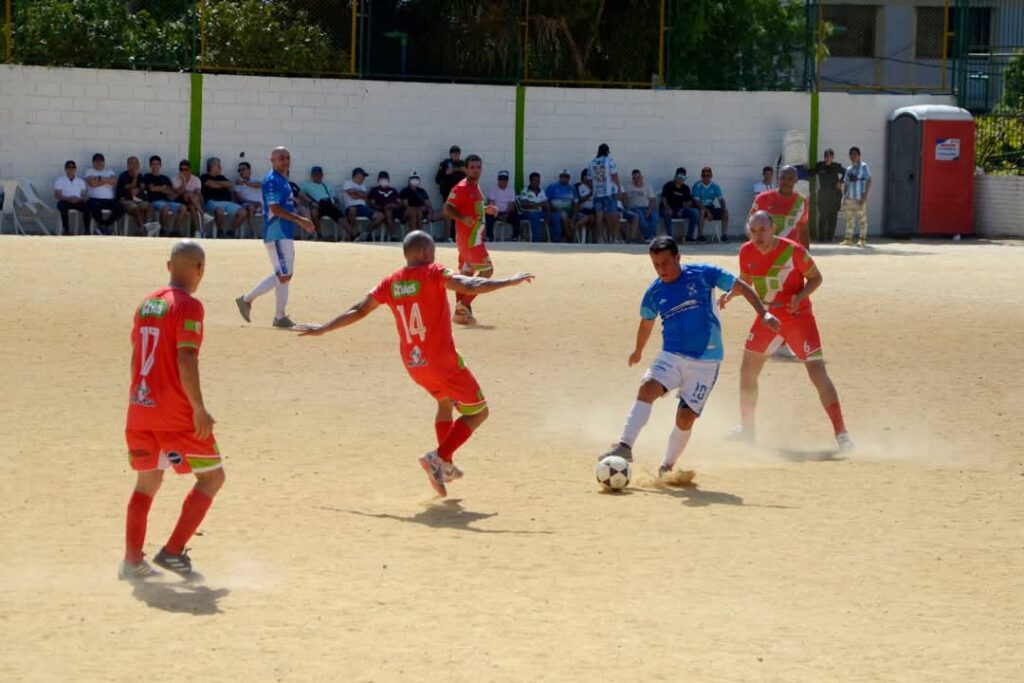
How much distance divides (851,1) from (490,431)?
107ft

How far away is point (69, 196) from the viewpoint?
2528 cm

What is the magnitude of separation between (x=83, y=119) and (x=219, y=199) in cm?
268

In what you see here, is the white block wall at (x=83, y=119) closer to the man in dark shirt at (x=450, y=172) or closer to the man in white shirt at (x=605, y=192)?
the man in dark shirt at (x=450, y=172)

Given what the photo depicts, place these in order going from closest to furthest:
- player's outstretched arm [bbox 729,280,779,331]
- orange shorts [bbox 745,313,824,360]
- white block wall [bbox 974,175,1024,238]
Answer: player's outstretched arm [bbox 729,280,779,331] → orange shorts [bbox 745,313,824,360] → white block wall [bbox 974,175,1024,238]

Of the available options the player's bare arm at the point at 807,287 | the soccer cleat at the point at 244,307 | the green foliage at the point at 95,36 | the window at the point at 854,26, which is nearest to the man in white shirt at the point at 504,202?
the green foliage at the point at 95,36

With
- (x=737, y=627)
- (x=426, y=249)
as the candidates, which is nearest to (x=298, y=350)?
(x=426, y=249)

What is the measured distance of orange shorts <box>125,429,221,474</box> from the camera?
774cm

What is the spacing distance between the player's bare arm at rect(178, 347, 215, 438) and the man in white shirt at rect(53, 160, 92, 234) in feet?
60.6

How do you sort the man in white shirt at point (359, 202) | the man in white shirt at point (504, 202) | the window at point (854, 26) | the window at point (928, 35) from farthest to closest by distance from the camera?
the window at point (854, 26), the window at point (928, 35), the man in white shirt at point (504, 202), the man in white shirt at point (359, 202)

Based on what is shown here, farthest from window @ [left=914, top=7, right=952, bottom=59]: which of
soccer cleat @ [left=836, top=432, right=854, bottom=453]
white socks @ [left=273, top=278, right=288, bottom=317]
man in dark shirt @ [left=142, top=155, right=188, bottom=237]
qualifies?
soccer cleat @ [left=836, top=432, right=854, bottom=453]

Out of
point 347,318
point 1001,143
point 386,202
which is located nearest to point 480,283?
point 347,318

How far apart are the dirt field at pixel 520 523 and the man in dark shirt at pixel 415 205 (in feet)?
31.4

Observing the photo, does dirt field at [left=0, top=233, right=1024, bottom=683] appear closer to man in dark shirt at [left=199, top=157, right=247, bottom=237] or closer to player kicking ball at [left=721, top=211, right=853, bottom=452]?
player kicking ball at [left=721, top=211, right=853, bottom=452]

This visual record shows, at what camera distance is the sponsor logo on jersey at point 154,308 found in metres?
7.63
